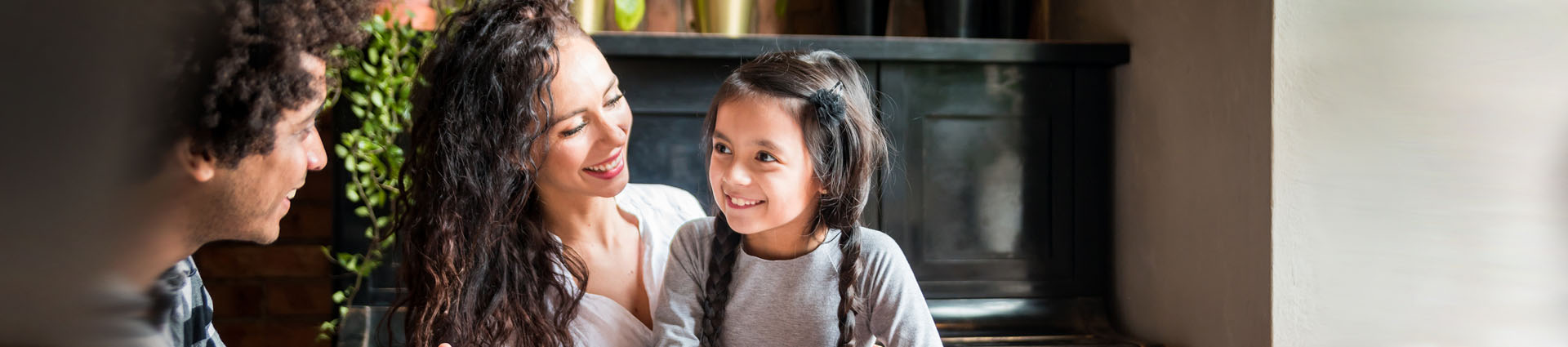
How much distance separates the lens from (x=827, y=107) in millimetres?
933

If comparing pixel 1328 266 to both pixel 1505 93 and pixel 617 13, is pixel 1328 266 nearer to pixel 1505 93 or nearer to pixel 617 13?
pixel 1505 93

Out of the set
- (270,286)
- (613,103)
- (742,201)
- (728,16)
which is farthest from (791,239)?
(728,16)

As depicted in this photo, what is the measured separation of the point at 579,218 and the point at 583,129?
0.41ft

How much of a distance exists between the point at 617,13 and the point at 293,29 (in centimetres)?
156

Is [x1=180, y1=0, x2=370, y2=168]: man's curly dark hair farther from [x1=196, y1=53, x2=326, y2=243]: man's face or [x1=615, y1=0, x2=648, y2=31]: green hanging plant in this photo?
[x1=615, y1=0, x2=648, y2=31]: green hanging plant

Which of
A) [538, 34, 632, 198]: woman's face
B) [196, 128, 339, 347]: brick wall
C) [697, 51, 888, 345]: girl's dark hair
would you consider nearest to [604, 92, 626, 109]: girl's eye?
[538, 34, 632, 198]: woman's face

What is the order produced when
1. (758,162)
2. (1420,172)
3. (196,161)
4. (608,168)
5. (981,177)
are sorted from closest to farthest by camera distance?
1. (196,161)
2. (758,162)
3. (608,168)
4. (1420,172)
5. (981,177)

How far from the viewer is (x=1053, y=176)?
1.82m

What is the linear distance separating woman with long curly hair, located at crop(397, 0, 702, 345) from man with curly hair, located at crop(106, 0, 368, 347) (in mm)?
636

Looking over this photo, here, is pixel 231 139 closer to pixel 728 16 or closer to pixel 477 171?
pixel 477 171

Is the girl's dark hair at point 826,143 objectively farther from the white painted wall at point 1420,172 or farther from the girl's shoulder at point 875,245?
the white painted wall at point 1420,172

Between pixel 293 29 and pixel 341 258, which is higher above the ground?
pixel 293 29

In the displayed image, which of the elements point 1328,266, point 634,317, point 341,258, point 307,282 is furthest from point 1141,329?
point 307,282

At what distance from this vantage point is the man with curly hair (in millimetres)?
231
